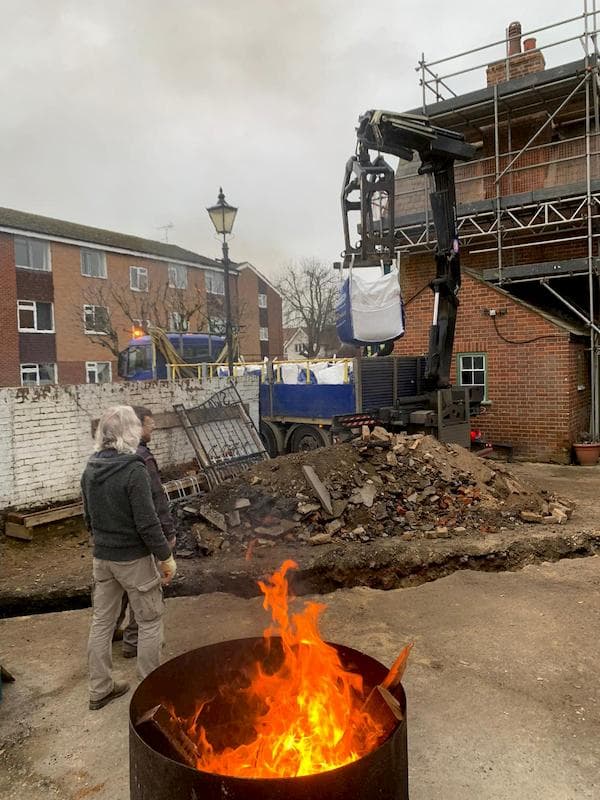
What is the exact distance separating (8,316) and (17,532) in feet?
75.2

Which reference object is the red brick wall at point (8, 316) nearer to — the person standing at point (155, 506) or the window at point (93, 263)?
the window at point (93, 263)

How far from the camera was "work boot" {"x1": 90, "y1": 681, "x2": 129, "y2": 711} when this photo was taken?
12.5 ft

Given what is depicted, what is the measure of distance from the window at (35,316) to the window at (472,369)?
22.5 m

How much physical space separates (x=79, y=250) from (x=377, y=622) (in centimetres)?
2952

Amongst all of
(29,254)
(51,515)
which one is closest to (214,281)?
(29,254)

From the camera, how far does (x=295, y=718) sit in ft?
8.99

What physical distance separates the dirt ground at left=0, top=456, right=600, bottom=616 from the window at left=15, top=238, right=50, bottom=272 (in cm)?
2422

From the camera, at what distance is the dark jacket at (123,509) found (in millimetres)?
3602

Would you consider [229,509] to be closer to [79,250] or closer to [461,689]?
[461,689]

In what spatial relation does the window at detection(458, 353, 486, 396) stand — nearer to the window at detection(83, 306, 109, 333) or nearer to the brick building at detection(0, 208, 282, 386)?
the brick building at detection(0, 208, 282, 386)

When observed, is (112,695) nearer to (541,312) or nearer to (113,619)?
(113,619)

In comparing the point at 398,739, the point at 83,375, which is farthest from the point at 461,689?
the point at 83,375

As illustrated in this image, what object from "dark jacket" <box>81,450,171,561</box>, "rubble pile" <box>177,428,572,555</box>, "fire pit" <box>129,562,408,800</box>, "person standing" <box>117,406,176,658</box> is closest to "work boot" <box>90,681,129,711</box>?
"person standing" <box>117,406,176,658</box>

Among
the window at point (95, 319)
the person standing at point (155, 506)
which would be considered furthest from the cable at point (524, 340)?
the window at point (95, 319)
